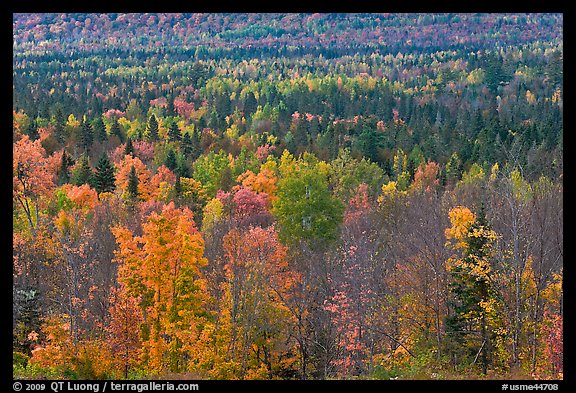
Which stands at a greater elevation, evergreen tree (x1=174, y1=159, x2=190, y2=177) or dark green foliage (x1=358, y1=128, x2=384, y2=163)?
dark green foliage (x1=358, y1=128, x2=384, y2=163)

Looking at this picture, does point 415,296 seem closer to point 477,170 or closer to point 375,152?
point 477,170

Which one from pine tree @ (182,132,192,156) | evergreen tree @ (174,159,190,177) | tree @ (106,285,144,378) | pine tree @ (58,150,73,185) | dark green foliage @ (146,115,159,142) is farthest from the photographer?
dark green foliage @ (146,115,159,142)

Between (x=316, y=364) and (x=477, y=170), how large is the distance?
2300 inches

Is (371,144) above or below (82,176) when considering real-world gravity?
above

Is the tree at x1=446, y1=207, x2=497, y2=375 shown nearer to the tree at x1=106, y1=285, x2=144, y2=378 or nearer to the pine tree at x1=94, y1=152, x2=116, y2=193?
the tree at x1=106, y1=285, x2=144, y2=378

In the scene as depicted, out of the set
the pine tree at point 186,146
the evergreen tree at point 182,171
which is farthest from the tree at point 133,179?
the pine tree at point 186,146

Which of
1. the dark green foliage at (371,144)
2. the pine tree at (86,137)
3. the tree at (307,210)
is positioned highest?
the pine tree at (86,137)

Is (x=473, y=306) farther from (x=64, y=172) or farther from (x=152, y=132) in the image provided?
(x=152, y=132)

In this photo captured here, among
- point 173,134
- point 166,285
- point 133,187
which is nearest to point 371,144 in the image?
point 173,134

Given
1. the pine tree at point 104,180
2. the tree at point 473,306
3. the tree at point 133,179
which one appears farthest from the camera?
the pine tree at point 104,180

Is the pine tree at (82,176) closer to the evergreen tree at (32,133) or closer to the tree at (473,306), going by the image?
the evergreen tree at (32,133)

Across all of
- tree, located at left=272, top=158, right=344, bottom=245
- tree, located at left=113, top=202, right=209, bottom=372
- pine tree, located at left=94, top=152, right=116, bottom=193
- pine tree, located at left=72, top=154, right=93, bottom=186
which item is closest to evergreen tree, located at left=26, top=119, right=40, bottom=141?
pine tree, located at left=72, top=154, right=93, bottom=186
